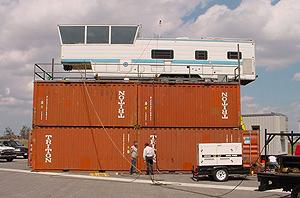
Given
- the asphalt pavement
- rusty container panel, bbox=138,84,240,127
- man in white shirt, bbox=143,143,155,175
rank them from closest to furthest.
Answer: the asphalt pavement, man in white shirt, bbox=143,143,155,175, rusty container panel, bbox=138,84,240,127

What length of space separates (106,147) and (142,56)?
499 centimetres

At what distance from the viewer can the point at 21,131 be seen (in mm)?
91500

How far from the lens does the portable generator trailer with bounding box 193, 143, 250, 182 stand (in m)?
17.9

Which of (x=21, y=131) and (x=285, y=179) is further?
(x=21, y=131)

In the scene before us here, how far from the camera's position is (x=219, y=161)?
59.3 ft

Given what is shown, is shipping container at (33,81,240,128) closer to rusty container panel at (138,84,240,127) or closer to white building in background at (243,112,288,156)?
rusty container panel at (138,84,240,127)

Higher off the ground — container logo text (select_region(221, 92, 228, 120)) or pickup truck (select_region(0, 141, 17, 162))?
container logo text (select_region(221, 92, 228, 120))

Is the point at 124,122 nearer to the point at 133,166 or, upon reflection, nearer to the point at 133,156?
the point at 133,156

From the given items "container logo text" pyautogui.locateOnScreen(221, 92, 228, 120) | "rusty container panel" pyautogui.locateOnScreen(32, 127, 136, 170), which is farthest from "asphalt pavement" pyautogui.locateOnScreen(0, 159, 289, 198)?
"container logo text" pyautogui.locateOnScreen(221, 92, 228, 120)

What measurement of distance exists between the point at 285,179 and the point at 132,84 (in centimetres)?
1166

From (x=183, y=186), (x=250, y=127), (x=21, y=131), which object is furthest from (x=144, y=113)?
(x=21, y=131)

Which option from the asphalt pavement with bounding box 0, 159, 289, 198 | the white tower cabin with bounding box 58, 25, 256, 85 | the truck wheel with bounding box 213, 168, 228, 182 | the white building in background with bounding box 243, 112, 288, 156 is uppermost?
the white tower cabin with bounding box 58, 25, 256, 85

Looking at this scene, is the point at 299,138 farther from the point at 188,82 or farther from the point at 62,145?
the point at 62,145

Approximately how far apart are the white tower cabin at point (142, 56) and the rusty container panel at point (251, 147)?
2966mm
